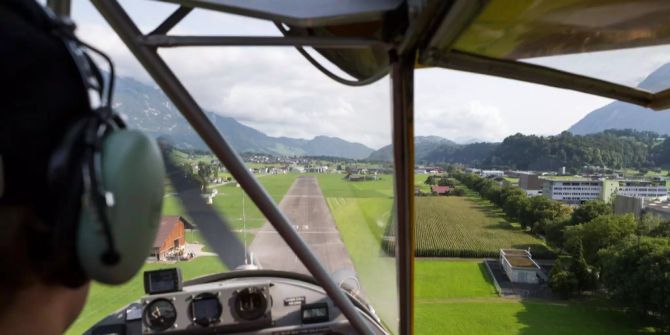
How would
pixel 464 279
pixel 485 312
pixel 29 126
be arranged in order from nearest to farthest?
pixel 29 126
pixel 464 279
pixel 485 312

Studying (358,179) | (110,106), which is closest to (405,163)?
(358,179)

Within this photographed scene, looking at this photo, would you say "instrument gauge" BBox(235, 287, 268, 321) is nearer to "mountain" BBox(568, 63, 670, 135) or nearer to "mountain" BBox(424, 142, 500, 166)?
"mountain" BBox(424, 142, 500, 166)

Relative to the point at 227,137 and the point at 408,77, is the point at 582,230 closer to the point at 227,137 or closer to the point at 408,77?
the point at 408,77

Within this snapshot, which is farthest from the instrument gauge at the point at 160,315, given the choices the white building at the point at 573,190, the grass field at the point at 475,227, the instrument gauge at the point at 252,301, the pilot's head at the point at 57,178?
the white building at the point at 573,190

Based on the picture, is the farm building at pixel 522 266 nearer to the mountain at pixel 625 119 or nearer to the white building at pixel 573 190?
the white building at pixel 573 190

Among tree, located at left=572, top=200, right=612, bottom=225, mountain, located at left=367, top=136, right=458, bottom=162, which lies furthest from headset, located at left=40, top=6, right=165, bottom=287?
tree, located at left=572, top=200, right=612, bottom=225

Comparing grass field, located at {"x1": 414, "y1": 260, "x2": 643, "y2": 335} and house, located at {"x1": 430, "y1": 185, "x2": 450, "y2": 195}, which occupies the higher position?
house, located at {"x1": 430, "y1": 185, "x2": 450, "y2": 195}

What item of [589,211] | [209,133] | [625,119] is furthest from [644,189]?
[209,133]

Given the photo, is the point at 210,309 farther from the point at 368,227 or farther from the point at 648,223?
Answer: the point at 648,223
